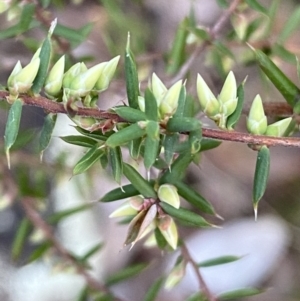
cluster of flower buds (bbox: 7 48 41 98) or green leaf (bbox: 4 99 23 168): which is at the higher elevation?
cluster of flower buds (bbox: 7 48 41 98)

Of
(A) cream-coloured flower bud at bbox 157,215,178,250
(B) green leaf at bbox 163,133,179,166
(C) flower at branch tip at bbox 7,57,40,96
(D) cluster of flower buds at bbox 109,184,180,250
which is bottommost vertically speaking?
(A) cream-coloured flower bud at bbox 157,215,178,250

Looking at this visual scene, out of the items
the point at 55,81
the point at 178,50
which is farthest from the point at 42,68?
the point at 178,50

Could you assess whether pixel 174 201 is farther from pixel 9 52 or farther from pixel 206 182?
pixel 206 182

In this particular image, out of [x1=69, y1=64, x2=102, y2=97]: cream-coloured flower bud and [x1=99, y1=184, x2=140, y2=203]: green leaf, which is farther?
[x1=99, y1=184, x2=140, y2=203]: green leaf

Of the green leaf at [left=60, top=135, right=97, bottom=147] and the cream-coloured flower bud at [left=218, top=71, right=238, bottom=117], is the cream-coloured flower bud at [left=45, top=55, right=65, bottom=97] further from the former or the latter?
the cream-coloured flower bud at [left=218, top=71, right=238, bottom=117]

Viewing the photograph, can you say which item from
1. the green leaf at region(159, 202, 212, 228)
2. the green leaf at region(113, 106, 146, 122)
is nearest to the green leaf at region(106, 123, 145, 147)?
the green leaf at region(113, 106, 146, 122)

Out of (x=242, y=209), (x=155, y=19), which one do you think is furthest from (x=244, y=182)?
(x=155, y=19)

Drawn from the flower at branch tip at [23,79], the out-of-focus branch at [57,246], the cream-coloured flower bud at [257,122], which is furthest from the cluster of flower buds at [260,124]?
the out-of-focus branch at [57,246]
